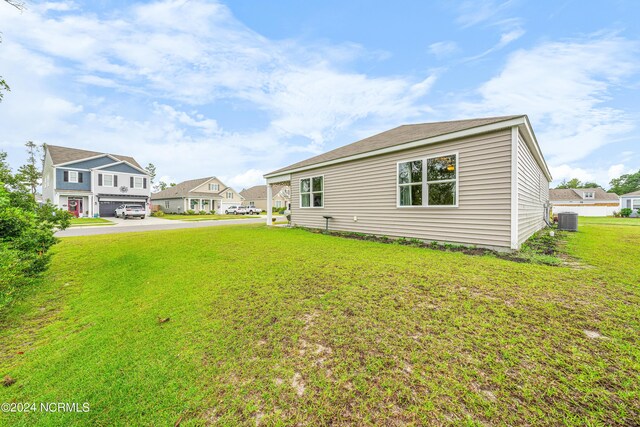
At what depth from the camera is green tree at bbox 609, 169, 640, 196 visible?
156 feet

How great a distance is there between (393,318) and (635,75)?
17.0 m

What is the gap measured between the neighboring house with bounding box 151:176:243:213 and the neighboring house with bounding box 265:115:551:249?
107ft

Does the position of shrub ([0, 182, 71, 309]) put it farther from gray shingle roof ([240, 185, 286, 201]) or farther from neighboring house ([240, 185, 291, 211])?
gray shingle roof ([240, 185, 286, 201])

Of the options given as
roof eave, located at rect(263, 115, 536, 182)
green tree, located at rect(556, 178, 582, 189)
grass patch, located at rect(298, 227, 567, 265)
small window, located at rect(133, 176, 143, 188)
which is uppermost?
green tree, located at rect(556, 178, 582, 189)

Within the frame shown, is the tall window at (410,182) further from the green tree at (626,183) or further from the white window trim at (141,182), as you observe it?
the green tree at (626,183)

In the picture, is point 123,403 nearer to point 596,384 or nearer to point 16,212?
point 596,384

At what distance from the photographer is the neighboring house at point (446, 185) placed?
18.8 feet

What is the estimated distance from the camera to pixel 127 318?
2982 mm

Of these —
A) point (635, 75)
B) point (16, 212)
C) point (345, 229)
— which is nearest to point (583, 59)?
point (635, 75)

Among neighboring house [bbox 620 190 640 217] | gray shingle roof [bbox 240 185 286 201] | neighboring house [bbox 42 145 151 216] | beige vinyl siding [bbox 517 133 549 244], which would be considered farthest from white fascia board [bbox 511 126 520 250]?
gray shingle roof [bbox 240 185 286 201]

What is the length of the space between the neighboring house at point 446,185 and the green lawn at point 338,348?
1.97 meters

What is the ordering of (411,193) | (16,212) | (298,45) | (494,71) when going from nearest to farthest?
1. (16,212)
2. (411,193)
3. (494,71)
4. (298,45)

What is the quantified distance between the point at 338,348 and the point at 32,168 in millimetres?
58687

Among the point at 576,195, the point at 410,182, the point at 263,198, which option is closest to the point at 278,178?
the point at 410,182
